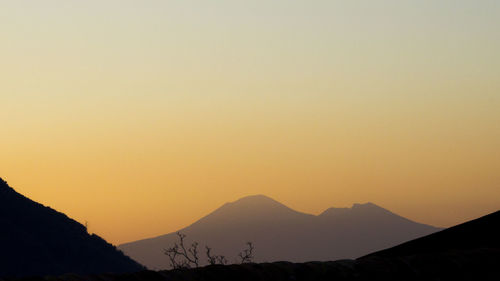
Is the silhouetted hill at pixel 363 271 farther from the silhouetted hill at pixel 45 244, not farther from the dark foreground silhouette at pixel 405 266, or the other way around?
the silhouetted hill at pixel 45 244

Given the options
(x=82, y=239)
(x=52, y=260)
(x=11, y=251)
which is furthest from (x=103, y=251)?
(x=11, y=251)

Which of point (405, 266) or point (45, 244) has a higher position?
point (45, 244)

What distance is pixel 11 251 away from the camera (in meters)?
154

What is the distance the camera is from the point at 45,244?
16475 cm

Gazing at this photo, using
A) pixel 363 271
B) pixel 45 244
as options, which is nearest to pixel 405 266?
pixel 363 271

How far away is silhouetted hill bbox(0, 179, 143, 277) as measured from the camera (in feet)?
506

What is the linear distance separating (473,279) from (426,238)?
1.96m

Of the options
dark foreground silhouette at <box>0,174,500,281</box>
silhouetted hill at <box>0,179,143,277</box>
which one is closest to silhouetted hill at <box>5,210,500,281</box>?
dark foreground silhouette at <box>0,174,500,281</box>

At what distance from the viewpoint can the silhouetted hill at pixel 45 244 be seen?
6078 inches

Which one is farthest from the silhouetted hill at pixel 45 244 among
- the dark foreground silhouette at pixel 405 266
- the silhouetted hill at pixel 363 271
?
the silhouetted hill at pixel 363 271

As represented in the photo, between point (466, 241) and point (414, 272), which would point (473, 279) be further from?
point (466, 241)

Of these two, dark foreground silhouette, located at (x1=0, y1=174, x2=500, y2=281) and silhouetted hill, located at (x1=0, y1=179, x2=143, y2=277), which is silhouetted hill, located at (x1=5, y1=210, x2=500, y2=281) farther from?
silhouetted hill, located at (x1=0, y1=179, x2=143, y2=277)

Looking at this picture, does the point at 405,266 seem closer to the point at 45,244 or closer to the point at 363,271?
the point at 363,271

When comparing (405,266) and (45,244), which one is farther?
(45,244)
